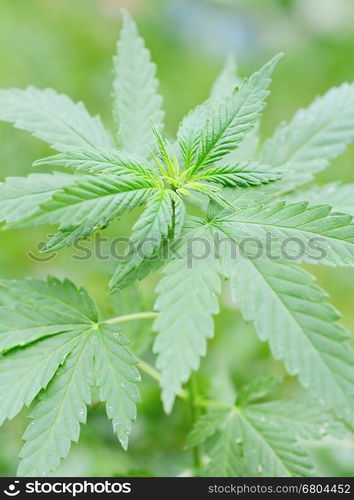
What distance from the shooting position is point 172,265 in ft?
4.56

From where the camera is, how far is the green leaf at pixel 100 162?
1438 millimetres

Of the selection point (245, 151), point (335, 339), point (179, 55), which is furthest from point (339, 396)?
point (179, 55)

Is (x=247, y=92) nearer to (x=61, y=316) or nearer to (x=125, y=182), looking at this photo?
(x=125, y=182)

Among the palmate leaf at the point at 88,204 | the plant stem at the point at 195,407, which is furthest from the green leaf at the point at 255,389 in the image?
the palmate leaf at the point at 88,204

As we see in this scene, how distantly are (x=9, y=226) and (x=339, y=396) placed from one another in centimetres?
85

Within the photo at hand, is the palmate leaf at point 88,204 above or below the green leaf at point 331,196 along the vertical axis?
below

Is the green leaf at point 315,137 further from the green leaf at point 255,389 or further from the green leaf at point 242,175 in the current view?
the green leaf at point 255,389

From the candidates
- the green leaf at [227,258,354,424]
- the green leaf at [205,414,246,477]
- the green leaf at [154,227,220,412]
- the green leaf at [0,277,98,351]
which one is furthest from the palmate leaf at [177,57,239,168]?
the green leaf at [205,414,246,477]

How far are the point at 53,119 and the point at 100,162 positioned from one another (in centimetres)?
39

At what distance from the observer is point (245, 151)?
1.90 meters

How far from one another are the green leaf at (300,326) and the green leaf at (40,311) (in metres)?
0.48

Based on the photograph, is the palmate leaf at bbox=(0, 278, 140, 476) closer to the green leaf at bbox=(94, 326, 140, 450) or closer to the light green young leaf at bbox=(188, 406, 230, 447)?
the green leaf at bbox=(94, 326, 140, 450)

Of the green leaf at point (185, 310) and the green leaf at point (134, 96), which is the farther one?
the green leaf at point (134, 96)

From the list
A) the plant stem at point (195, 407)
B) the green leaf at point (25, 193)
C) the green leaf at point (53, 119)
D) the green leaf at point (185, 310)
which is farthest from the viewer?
the plant stem at point (195, 407)
